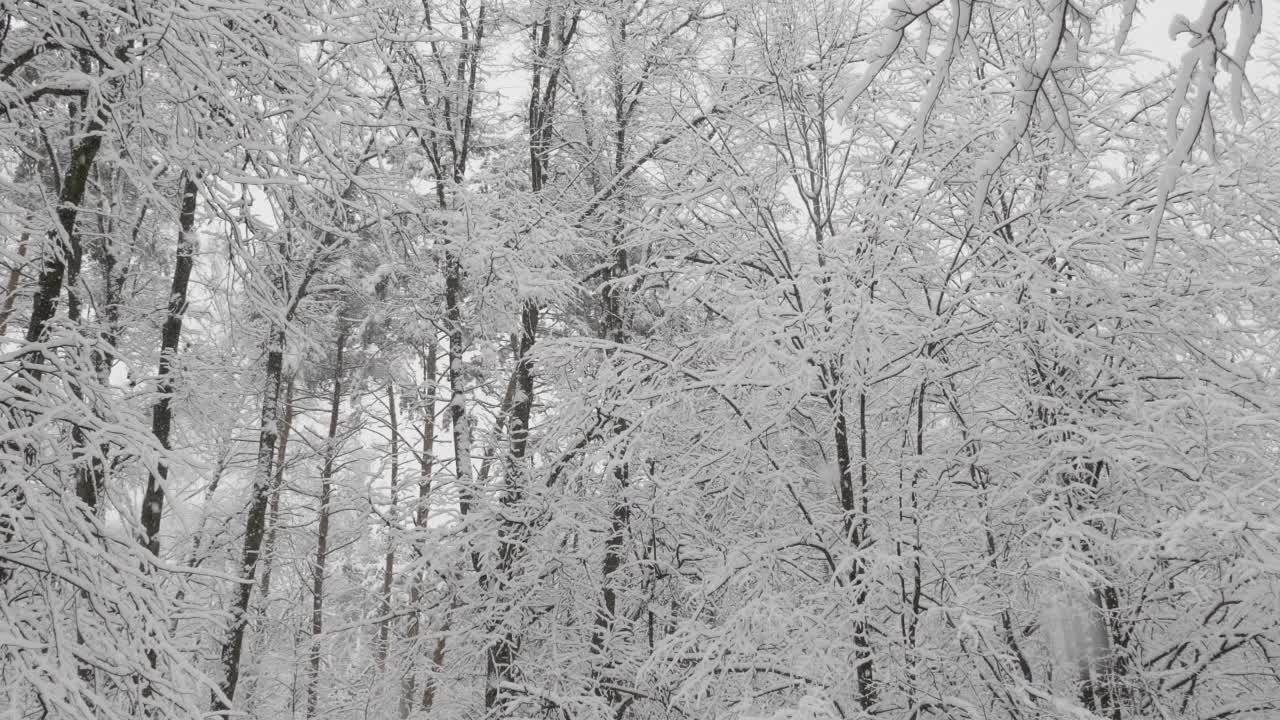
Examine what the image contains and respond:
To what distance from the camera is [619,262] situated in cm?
868

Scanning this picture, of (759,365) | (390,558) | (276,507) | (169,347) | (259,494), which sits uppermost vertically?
(169,347)

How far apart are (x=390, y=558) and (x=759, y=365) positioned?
1175 centimetres

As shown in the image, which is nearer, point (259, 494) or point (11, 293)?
point (11, 293)

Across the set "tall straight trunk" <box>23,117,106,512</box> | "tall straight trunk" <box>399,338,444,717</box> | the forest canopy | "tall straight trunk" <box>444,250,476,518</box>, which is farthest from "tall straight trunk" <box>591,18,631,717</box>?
"tall straight trunk" <box>23,117,106,512</box>

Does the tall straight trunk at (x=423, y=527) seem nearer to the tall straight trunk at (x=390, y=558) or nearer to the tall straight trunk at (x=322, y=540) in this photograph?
the tall straight trunk at (x=390, y=558)

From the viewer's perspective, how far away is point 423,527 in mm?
7621

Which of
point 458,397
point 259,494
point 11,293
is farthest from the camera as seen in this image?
Result: point 259,494

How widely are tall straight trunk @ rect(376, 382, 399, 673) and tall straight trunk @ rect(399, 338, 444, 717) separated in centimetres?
25

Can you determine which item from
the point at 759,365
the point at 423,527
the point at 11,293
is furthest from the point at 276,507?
the point at 11,293

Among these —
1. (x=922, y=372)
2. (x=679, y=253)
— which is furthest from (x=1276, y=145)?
(x=679, y=253)

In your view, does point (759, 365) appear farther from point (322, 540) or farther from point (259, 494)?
point (322, 540)

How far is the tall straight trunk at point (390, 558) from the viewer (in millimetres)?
7789

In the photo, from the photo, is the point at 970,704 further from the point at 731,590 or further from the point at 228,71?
the point at 228,71

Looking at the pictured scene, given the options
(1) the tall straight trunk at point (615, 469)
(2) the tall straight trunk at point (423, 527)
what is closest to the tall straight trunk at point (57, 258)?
(1) the tall straight trunk at point (615, 469)
